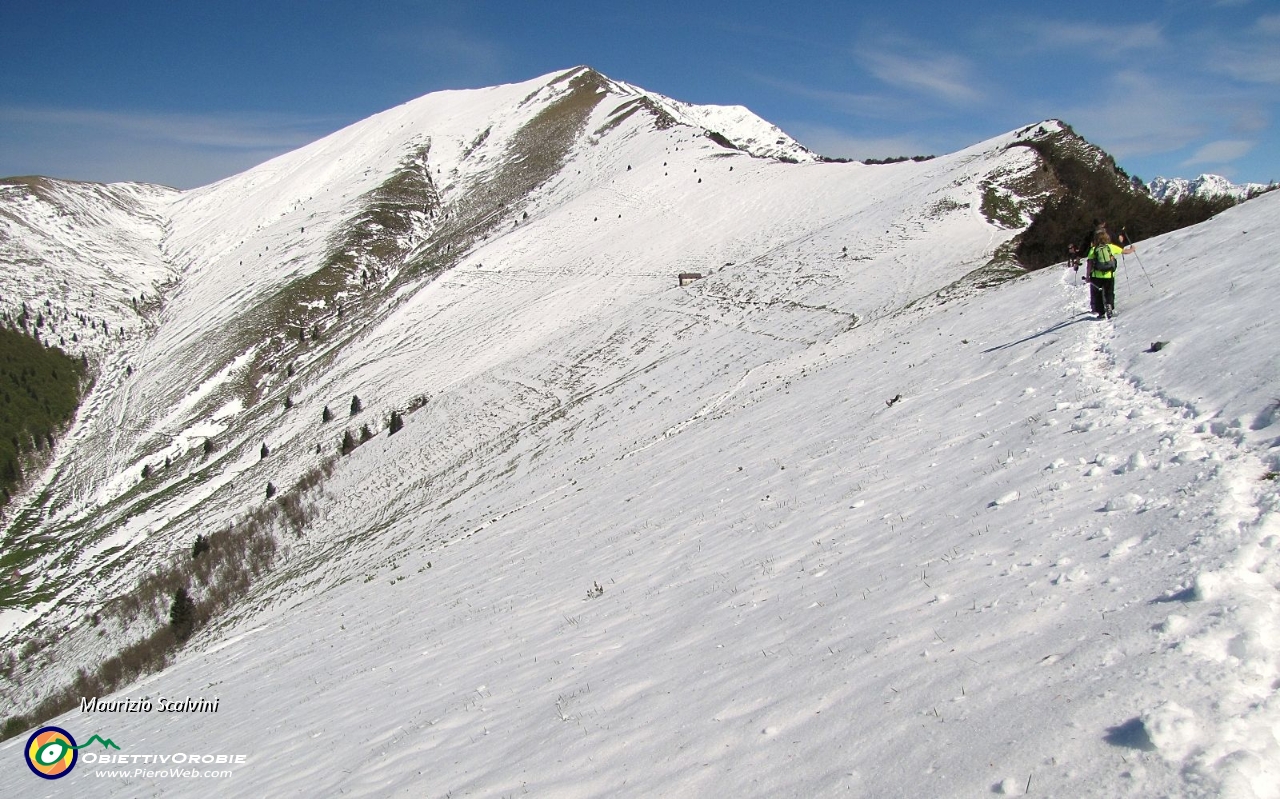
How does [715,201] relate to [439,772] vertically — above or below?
above

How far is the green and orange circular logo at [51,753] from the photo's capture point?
1385 centimetres

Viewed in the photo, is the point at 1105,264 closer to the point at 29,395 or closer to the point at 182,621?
the point at 182,621

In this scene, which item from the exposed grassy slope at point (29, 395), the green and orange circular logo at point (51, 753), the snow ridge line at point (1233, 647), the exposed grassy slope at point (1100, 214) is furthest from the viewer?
the exposed grassy slope at point (29, 395)

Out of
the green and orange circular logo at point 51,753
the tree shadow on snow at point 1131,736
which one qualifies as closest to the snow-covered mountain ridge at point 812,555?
the tree shadow on snow at point 1131,736

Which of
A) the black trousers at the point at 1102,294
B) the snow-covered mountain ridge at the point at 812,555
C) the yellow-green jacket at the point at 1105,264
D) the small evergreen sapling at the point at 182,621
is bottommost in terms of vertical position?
the small evergreen sapling at the point at 182,621

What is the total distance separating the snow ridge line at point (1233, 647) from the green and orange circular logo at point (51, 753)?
1900 cm

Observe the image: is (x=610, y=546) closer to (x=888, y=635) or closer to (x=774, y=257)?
(x=888, y=635)

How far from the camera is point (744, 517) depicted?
11.4m

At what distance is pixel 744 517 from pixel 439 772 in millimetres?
6319

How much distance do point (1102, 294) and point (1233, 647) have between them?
13481 mm

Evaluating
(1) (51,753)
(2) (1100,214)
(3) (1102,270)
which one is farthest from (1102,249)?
(1) (51,753)

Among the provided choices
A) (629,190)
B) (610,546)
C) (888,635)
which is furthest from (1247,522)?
(629,190)

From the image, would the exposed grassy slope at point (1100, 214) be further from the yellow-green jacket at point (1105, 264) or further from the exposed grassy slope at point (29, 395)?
the exposed grassy slope at point (29, 395)

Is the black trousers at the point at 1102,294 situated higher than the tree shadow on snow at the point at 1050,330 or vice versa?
the black trousers at the point at 1102,294
